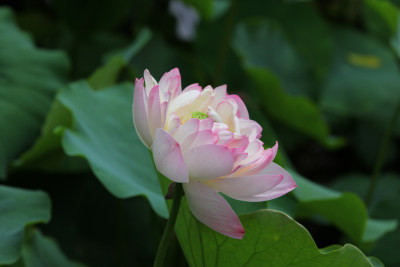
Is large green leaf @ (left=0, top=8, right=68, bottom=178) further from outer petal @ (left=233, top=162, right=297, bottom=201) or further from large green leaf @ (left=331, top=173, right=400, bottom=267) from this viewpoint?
large green leaf @ (left=331, top=173, right=400, bottom=267)

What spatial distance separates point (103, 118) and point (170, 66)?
74 cm

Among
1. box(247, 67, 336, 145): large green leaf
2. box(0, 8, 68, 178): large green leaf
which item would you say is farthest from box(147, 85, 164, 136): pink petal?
box(247, 67, 336, 145): large green leaf

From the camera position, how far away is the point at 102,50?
1.89m

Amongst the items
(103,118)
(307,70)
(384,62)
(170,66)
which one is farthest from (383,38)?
(103,118)

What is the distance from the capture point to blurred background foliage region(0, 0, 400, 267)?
2.84 ft

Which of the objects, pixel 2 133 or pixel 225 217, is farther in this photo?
pixel 2 133

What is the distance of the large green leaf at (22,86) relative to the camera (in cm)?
110

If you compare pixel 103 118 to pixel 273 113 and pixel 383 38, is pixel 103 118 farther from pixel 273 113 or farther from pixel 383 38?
pixel 383 38

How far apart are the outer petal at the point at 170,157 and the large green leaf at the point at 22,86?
25.4 inches

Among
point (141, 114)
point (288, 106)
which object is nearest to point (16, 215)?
point (141, 114)

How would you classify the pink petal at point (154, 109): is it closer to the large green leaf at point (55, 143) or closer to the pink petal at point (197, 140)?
the pink petal at point (197, 140)

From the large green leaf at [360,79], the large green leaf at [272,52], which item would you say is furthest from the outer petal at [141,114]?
the large green leaf at [360,79]

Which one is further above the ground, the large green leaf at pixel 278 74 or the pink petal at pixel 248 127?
the pink petal at pixel 248 127

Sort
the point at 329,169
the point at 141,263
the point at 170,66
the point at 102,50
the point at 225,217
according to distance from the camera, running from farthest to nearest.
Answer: the point at 329,169 < the point at 102,50 < the point at 170,66 < the point at 141,263 < the point at 225,217
